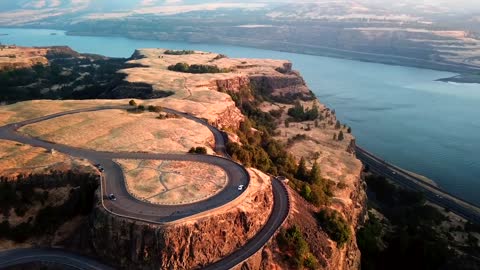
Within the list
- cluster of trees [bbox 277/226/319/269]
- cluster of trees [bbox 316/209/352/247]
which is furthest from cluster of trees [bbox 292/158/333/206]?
cluster of trees [bbox 277/226/319/269]

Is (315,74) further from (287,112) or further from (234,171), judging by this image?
(234,171)

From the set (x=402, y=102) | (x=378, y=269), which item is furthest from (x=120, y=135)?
(x=402, y=102)

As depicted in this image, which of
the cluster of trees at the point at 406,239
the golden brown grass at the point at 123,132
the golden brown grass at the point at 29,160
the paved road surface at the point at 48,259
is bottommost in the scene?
the cluster of trees at the point at 406,239

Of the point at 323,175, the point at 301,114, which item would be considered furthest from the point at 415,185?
the point at 301,114

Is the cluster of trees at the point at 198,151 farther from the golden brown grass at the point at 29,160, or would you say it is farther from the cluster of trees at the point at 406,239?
the cluster of trees at the point at 406,239

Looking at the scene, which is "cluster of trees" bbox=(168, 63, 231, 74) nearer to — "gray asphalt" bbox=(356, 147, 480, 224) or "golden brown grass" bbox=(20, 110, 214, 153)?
"gray asphalt" bbox=(356, 147, 480, 224)

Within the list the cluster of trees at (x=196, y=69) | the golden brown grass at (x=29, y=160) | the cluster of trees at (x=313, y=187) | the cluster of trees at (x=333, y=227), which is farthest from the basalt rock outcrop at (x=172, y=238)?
the cluster of trees at (x=196, y=69)
